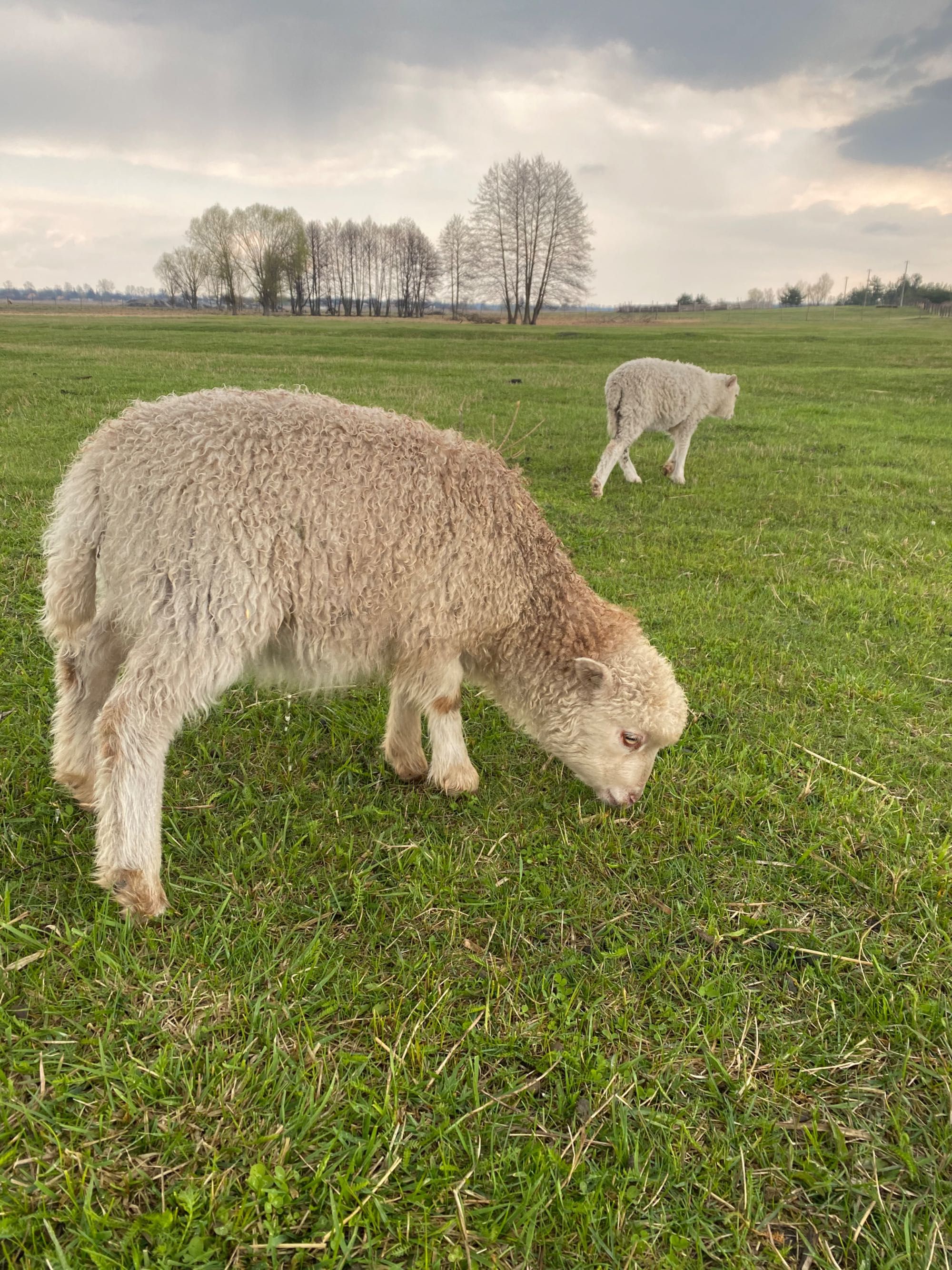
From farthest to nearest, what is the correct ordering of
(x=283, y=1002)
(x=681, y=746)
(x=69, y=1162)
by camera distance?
(x=681, y=746), (x=283, y=1002), (x=69, y=1162)

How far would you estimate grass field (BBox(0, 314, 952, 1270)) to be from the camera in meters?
2.29

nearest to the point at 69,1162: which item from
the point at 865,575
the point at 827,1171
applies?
the point at 827,1171

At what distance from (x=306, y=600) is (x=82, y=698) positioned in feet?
4.51

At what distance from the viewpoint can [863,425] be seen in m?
17.8

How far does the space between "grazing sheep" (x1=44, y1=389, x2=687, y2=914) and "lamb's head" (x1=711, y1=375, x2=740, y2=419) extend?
11373mm

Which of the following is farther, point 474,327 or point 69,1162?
point 474,327

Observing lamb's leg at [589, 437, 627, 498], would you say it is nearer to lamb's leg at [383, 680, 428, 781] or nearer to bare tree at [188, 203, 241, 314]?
lamb's leg at [383, 680, 428, 781]

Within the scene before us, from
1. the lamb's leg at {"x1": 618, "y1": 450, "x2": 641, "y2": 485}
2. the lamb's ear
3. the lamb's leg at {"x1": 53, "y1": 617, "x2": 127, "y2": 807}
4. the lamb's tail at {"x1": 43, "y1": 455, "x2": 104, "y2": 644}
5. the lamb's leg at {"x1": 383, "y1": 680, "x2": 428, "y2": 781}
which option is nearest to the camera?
the lamb's tail at {"x1": 43, "y1": 455, "x2": 104, "y2": 644}

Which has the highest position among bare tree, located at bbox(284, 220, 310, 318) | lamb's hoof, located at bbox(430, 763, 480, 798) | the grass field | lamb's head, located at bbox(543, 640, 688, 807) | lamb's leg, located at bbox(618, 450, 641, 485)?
bare tree, located at bbox(284, 220, 310, 318)

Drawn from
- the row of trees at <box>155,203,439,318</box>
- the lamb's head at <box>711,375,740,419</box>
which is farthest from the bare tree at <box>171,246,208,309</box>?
the lamb's head at <box>711,375,740,419</box>

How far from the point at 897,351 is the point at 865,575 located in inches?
1597

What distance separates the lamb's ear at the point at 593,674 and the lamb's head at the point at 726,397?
37.9 ft

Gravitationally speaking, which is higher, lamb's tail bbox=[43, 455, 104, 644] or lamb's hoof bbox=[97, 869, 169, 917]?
lamb's tail bbox=[43, 455, 104, 644]

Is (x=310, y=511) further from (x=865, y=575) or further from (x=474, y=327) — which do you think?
(x=474, y=327)
